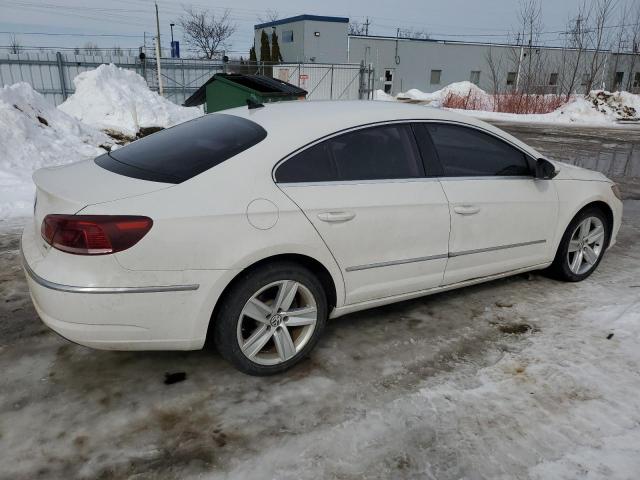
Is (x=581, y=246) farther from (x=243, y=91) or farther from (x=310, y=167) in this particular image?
(x=243, y=91)

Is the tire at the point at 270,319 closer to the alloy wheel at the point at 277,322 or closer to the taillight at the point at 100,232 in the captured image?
the alloy wheel at the point at 277,322

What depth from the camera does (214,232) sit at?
A: 8.39ft

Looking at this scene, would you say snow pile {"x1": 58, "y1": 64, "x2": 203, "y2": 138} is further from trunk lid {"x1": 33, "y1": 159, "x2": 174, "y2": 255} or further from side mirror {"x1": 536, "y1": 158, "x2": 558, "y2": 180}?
side mirror {"x1": 536, "y1": 158, "x2": 558, "y2": 180}

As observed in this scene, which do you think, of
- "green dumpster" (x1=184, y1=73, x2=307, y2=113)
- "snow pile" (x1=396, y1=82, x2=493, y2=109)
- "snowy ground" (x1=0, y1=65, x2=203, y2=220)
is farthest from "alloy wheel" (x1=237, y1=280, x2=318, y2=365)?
"snow pile" (x1=396, y1=82, x2=493, y2=109)

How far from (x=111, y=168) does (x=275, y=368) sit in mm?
1502

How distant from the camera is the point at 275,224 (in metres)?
2.72

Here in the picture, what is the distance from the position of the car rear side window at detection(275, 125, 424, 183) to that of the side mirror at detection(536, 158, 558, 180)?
1065 mm

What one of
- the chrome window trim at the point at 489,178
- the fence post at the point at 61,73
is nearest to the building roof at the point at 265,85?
the chrome window trim at the point at 489,178

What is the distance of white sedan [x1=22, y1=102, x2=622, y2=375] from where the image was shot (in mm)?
2473

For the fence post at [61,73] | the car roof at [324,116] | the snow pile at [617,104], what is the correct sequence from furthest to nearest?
1. the snow pile at [617,104]
2. the fence post at [61,73]
3. the car roof at [324,116]

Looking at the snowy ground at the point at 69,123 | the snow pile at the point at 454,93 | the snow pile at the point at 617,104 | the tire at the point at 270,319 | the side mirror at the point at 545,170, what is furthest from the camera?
the snow pile at the point at 454,93

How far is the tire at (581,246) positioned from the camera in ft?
14.0

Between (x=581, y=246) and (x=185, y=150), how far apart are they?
3.38 meters

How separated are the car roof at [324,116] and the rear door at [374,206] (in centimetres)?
7
